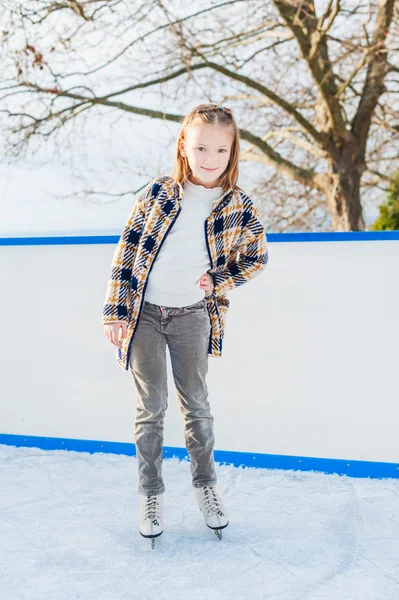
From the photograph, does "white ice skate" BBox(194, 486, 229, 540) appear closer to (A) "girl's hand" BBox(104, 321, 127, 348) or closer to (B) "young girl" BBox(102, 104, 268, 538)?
(B) "young girl" BBox(102, 104, 268, 538)

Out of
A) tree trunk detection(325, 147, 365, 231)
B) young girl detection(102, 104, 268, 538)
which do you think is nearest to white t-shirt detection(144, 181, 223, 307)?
young girl detection(102, 104, 268, 538)

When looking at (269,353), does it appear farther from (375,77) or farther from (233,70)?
(233,70)

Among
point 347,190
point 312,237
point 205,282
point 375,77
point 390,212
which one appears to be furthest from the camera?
point 390,212

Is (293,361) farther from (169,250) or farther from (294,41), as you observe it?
(294,41)

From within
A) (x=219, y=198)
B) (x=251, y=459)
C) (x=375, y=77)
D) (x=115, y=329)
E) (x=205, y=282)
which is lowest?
(x=251, y=459)

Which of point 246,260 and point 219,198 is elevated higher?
point 219,198

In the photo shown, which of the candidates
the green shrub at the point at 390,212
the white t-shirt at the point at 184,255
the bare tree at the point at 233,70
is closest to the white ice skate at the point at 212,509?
the white t-shirt at the point at 184,255

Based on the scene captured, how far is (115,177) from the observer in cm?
639

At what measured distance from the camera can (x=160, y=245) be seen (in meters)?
1.68

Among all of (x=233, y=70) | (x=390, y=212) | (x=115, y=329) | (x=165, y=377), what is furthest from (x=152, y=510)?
(x=390, y=212)

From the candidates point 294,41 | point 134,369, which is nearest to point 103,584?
point 134,369

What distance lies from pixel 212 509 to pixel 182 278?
611 millimetres

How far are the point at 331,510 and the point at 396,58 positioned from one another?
4.72 metres

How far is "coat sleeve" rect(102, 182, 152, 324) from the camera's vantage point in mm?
1688
